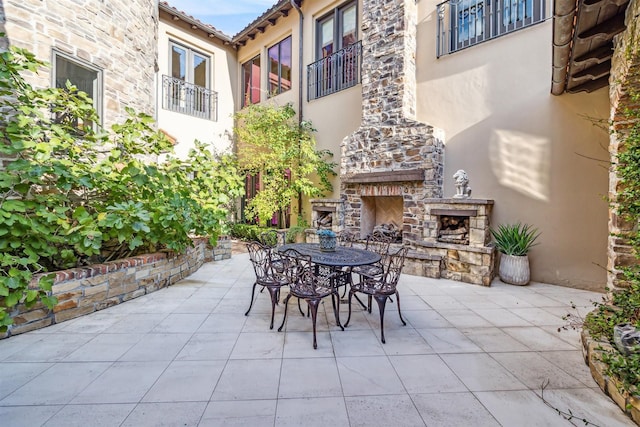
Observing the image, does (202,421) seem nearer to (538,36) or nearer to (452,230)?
(452,230)

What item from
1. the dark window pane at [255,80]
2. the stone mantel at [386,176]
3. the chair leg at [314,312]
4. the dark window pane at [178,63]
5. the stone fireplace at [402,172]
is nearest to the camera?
the chair leg at [314,312]

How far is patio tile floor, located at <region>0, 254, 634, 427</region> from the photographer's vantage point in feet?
5.80

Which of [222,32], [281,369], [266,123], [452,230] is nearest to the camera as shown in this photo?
[281,369]

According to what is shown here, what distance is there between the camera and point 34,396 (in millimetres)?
1906

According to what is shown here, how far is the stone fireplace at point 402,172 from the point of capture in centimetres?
473

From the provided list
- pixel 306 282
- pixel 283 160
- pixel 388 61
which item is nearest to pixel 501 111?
pixel 388 61

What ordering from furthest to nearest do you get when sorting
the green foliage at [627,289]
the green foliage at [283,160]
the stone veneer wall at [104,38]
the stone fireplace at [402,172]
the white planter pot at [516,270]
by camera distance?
the green foliage at [283,160] → the stone fireplace at [402,172] → the white planter pot at [516,270] → the stone veneer wall at [104,38] → the green foliage at [627,289]

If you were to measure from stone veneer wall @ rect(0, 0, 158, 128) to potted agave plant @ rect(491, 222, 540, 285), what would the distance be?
6339 mm

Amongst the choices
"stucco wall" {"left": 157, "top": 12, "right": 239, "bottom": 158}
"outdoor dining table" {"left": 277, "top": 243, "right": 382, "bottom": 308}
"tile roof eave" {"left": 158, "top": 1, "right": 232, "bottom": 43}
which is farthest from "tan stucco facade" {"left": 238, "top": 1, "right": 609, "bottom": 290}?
"tile roof eave" {"left": 158, "top": 1, "right": 232, "bottom": 43}

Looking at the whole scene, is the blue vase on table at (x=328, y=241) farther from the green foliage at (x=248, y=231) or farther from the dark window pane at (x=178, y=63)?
the dark window pane at (x=178, y=63)

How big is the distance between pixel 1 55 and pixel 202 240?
3657mm

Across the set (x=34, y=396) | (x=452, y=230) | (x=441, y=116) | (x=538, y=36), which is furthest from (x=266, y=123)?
(x=34, y=396)

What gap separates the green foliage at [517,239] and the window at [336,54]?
4357 millimetres

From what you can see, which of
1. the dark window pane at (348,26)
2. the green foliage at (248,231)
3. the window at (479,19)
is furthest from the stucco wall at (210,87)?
the window at (479,19)
